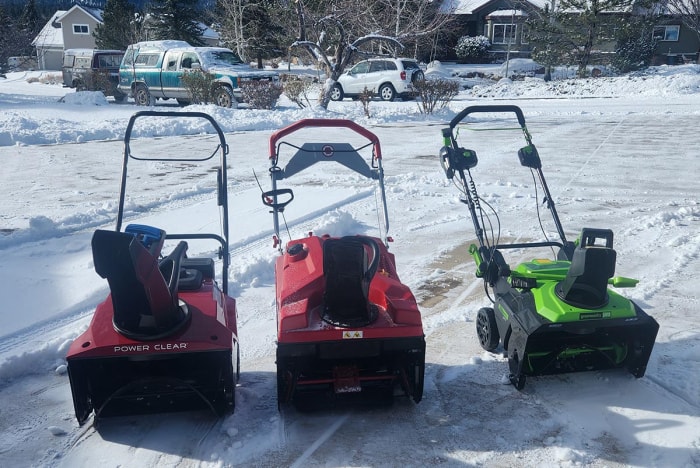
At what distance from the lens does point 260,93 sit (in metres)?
19.1

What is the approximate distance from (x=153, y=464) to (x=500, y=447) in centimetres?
188

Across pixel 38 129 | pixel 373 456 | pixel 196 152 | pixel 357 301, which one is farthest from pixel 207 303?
pixel 38 129

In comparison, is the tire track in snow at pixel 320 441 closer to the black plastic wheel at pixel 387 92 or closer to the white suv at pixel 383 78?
the white suv at pixel 383 78

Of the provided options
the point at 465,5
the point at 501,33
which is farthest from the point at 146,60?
the point at 501,33

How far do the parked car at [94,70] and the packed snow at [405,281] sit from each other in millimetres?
9790

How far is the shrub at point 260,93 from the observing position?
62.7 feet

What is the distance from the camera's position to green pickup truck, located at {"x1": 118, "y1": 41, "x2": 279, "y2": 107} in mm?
19750

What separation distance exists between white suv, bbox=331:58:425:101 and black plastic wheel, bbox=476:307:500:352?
1925cm

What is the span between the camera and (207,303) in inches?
146

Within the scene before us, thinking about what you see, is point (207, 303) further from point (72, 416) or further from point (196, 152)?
point (196, 152)

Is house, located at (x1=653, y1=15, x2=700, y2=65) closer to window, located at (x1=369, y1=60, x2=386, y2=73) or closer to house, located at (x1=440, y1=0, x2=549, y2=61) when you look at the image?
house, located at (x1=440, y1=0, x2=549, y2=61)

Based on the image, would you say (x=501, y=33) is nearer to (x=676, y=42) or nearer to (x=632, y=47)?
(x=676, y=42)

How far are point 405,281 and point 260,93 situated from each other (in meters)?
14.3

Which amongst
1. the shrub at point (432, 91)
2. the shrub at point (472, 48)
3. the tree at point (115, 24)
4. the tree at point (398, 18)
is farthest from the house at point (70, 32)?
the shrub at point (432, 91)
